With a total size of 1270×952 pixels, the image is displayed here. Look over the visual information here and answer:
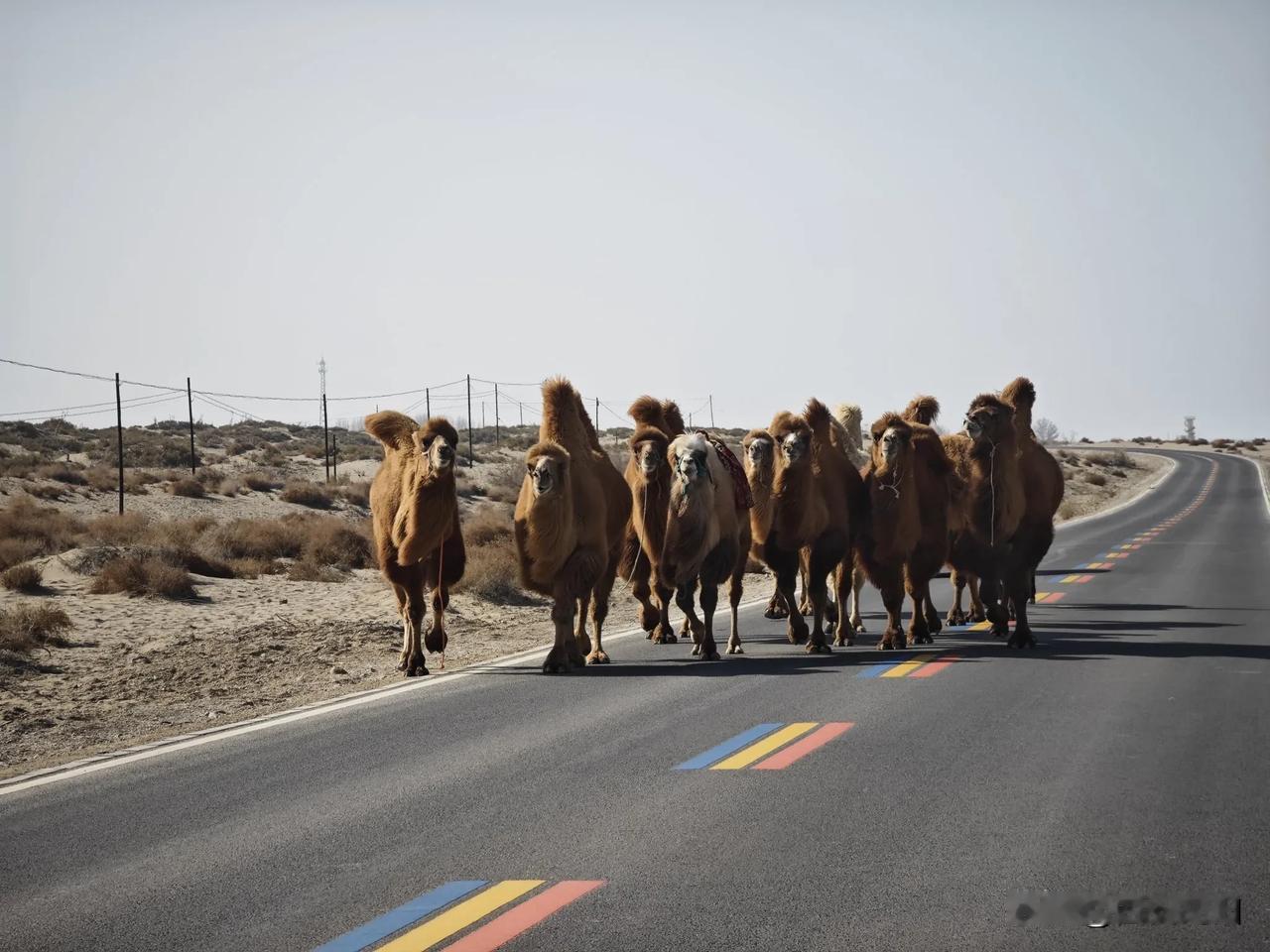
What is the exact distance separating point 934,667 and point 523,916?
8122 millimetres

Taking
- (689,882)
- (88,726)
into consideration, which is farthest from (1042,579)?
(689,882)

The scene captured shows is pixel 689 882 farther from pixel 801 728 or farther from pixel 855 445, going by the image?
pixel 855 445

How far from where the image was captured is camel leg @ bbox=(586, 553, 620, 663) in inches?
589

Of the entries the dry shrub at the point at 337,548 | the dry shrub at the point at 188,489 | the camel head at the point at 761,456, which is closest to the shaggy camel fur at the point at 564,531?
the camel head at the point at 761,456

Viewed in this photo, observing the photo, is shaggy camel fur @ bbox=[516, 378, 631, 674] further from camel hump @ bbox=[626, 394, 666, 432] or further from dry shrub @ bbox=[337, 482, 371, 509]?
dry shrub @ bbox=[337, 482, 371, 509]

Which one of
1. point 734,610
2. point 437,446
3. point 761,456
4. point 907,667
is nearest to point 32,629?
point 437,446

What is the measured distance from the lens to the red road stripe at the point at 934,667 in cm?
1314

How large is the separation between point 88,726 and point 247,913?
7191mm

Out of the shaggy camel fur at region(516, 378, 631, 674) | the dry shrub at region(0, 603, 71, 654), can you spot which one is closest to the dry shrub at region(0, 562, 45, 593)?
the dry shrub at region(0, 603, 71, 654)

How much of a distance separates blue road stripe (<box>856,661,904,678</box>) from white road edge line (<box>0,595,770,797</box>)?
3.50m

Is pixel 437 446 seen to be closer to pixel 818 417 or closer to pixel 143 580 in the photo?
pixel 818 417

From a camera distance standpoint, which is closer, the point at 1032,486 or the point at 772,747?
the point at 772,747

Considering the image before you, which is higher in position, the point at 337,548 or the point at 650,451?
the point at 650,451

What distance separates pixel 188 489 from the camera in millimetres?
49000
